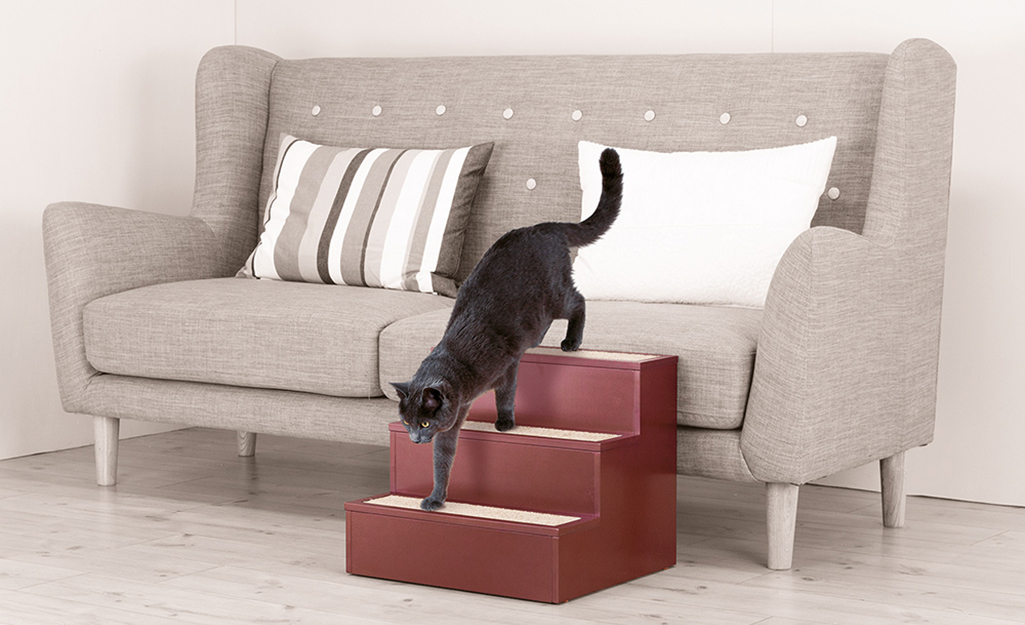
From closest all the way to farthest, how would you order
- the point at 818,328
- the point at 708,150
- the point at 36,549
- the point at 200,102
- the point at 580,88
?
the point at 818,328 → the point at 36,549 → the point at 708,150 → the point at 580,88 → the point at 200,102

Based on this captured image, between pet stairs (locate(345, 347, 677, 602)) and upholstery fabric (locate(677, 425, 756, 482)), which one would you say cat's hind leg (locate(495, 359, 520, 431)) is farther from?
upholstery fabric (locate(677, 425, 756, 482))

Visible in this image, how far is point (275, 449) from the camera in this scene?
12.4 ft

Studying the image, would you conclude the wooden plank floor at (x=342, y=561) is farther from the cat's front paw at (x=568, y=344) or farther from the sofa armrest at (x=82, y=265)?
the cat's front paw at (x=568, y=344)

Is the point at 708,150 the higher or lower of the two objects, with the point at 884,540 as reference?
higher

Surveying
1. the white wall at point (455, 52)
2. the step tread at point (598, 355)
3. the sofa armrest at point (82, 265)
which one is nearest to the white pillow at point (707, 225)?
the step tread at point (598, 355)

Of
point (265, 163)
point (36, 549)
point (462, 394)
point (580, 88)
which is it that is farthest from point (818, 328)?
point (265, 163)

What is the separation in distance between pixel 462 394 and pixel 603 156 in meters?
0.53

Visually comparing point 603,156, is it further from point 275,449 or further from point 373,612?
point 275,449

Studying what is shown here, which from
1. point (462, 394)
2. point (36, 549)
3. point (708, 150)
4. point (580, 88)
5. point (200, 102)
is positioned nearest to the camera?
point (462, 394)

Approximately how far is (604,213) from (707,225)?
436 millimetres

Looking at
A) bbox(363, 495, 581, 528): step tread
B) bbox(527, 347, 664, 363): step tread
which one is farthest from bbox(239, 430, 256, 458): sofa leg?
bbox(527, 347, 664, 363): step tread

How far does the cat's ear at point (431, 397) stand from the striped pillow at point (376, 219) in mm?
1013

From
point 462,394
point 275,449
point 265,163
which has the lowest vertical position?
point 275,449

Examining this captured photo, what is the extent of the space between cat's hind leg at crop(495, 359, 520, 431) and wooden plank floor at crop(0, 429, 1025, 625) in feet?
1.01
